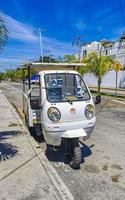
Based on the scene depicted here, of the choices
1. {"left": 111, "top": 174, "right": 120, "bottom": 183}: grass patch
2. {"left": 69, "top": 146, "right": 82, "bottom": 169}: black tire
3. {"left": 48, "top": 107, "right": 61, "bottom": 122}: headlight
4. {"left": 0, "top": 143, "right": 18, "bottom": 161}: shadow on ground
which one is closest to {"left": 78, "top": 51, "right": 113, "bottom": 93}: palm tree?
{"left": 0, "top": 143, "right": 18, "bottom": 161}: shadow on ground

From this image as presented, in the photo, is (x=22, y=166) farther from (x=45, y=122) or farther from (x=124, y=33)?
(x=124, y=33)

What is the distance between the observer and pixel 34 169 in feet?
18.9

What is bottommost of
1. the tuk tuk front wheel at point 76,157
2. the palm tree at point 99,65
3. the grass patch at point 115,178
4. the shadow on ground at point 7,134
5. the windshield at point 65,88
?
the grass patch at point 115,178

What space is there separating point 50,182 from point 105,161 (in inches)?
76.9

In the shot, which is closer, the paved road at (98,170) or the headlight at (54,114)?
the paved road at (98,170)

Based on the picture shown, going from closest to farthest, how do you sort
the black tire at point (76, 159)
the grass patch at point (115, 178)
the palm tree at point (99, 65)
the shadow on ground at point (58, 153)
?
the grass patch at point (115, 178)
the black tire at point (76, 159)
the shadow on ground at point (58, 153)
the palm tree at point (99, 65)

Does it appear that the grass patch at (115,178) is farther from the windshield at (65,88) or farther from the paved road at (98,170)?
the windshield at (65,88)

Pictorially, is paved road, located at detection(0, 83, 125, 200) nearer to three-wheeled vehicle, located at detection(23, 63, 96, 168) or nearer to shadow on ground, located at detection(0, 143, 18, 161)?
three-wheeled vehicle, located at detection(23, 63, 96, 168)

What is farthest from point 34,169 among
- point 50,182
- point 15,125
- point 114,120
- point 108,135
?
point 114,120

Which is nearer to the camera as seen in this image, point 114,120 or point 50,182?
point 50,182

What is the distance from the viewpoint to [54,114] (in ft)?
20.3

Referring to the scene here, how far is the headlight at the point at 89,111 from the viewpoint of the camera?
6.45 meters

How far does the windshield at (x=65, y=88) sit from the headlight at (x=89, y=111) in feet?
0.76

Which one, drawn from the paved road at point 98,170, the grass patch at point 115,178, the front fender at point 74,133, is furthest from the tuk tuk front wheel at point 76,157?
the grass patch at point 115,178
